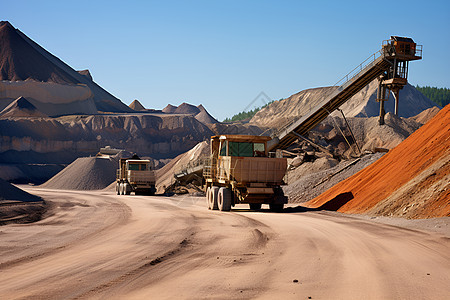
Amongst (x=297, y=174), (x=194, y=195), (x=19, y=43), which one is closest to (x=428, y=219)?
(x=297, y=174)

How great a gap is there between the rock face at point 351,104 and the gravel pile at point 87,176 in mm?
66233

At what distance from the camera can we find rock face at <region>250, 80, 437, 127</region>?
132 meters

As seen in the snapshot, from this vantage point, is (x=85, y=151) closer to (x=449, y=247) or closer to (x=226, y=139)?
(x=226, y=139)

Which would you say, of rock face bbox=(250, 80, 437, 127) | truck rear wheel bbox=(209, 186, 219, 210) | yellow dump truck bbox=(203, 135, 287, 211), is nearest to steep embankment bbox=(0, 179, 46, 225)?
truck rear wheel bbox=(209, 186, 219, 210)

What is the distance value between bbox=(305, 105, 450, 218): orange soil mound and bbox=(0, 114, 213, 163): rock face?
78.4 m

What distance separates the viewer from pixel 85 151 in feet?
327

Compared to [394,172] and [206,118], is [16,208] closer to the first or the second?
[394,172]

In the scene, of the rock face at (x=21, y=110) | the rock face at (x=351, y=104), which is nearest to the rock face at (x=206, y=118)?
the rock face at (x=351, y=104)

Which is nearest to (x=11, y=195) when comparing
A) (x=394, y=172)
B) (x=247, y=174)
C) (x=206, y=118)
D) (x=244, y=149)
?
(x=244, y=149)

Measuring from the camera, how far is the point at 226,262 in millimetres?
9602

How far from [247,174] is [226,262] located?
41.8 ft

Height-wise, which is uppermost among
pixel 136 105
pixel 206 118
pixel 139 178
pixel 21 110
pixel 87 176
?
pixel 136 105

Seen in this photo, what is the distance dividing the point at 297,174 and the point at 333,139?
124 ft

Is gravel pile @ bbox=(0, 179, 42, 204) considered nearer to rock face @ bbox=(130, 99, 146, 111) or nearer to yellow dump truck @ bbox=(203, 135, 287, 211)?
yellow dump truck @ bbox=(203, 135, 287, 211)
